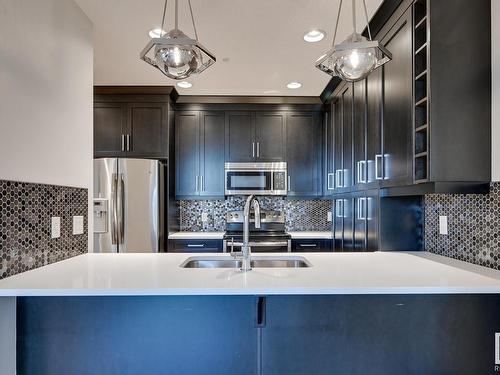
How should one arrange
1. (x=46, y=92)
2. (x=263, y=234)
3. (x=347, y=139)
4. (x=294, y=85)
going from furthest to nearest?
(x=263, y=234) < (x=294, y=85) < (x=347, y=139) < (x=46, y=92)

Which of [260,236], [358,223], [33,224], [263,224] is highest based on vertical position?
[33,224]

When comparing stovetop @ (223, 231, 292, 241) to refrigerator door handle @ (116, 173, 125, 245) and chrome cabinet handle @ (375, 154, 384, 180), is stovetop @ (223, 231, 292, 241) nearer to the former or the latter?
refrigerator door handle @ (116, 173, 125, 245)

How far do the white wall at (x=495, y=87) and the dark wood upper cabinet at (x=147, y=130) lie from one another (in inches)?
111

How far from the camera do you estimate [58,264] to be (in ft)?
5.26

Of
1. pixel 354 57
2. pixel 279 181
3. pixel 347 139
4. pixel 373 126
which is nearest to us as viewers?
pixel 354 57

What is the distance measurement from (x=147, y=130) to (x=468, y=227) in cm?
298

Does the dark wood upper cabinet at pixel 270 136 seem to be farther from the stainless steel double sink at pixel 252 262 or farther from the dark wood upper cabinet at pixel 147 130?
the stainless steel double sink at pixel 252 262

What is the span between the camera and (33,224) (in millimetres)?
1483

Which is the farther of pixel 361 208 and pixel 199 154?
pixel 199 154

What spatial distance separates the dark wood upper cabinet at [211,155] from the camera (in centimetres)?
365

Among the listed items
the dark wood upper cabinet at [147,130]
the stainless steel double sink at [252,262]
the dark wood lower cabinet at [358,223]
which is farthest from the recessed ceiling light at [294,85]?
the stainless steel double sink at [252,262]

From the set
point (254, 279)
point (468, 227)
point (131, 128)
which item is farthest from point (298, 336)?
point (131, 128)

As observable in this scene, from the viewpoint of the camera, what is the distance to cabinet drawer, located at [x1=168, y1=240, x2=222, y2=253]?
3.34 metres

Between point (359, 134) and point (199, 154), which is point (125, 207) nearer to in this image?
point (199, 154)
